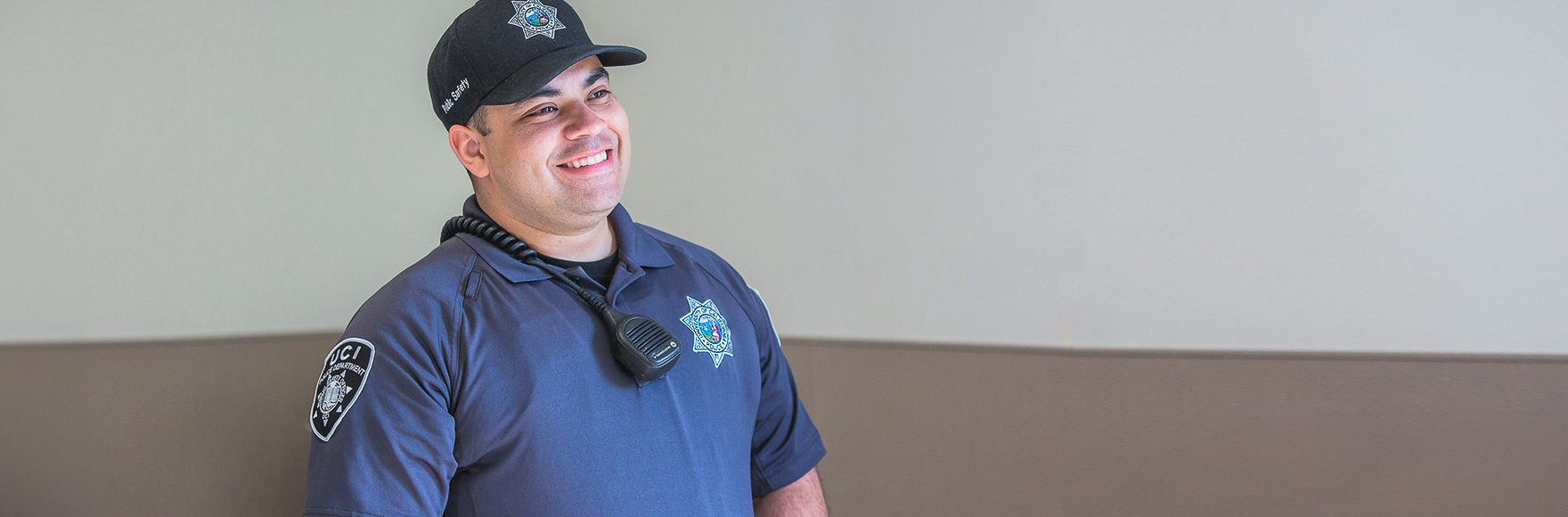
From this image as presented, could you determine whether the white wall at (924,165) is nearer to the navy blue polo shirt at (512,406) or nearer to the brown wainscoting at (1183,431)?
the brown wainscoting at (1183,431)

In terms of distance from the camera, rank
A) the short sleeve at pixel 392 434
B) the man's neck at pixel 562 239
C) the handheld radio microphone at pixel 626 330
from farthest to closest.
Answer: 1. the man's neck at pixel 562 239
2. the handheld radio microphone at pixel 626 330
3. the short sleeve at pixel 392 434

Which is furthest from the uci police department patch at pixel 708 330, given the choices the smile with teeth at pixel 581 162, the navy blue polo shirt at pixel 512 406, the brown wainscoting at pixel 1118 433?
the brown wainscoting at pixel 1118 433

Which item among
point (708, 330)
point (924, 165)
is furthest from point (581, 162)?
point (924, 165)

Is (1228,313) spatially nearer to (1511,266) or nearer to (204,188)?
(1511,266)

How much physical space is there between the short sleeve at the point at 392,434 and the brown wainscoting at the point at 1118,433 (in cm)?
92

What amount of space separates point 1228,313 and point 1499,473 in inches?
19.6

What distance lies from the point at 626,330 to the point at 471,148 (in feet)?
1.01

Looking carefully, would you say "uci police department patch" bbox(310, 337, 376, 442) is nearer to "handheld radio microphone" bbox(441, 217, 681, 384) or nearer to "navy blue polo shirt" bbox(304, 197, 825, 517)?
"navy blue polo shirt" bbox(304, 197, 825, 517)

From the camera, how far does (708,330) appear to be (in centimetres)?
121

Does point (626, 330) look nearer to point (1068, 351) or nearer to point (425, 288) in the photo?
point (425, 288)

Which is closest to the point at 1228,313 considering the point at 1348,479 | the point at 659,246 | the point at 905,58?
the point at 1348,479

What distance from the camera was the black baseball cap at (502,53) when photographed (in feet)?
3.65

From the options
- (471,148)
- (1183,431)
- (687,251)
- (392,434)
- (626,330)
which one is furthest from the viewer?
(1183,431)

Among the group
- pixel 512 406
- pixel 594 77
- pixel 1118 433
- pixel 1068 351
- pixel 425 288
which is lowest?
pixel 1118 433
